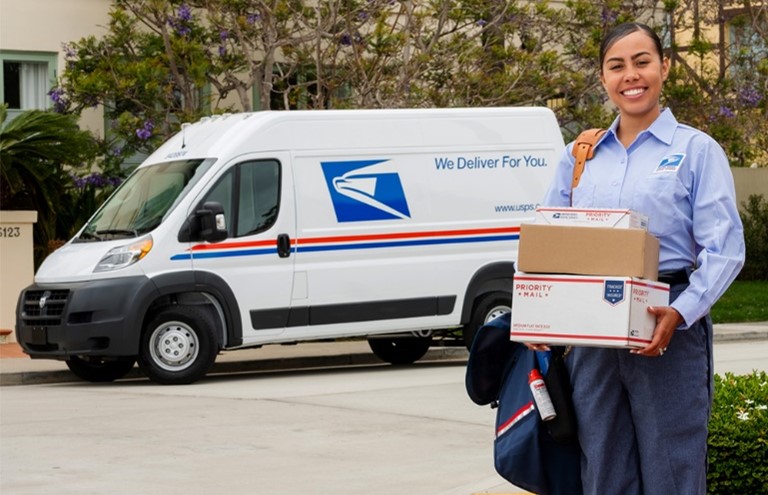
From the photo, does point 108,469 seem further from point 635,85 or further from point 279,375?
point 279,375

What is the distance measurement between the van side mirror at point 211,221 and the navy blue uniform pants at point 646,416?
36.5ft

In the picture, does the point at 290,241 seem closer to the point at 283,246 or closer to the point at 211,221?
the point at 283,246

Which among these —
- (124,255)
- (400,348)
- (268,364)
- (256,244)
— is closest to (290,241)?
(256,244)

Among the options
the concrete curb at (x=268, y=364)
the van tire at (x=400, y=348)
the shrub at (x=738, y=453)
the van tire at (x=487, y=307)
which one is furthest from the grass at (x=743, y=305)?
the shrub at (x=738, y=453)

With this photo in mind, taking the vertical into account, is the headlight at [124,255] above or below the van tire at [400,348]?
above

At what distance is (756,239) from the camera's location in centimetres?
3262

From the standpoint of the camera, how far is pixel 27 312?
15.9 m

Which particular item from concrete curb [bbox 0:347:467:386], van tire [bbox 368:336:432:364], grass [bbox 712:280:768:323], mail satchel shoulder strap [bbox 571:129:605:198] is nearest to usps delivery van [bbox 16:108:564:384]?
concrete curb [bbox 0:347:467:386]

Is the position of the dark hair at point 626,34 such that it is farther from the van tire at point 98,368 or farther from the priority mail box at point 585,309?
the van tire at point 98,368

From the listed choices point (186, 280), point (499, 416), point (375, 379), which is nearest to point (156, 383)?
point (186, 280)

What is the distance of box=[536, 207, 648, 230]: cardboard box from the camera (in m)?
4.33

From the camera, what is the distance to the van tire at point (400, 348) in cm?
1828

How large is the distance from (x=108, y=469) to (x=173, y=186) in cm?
658

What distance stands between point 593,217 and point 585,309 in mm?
273
